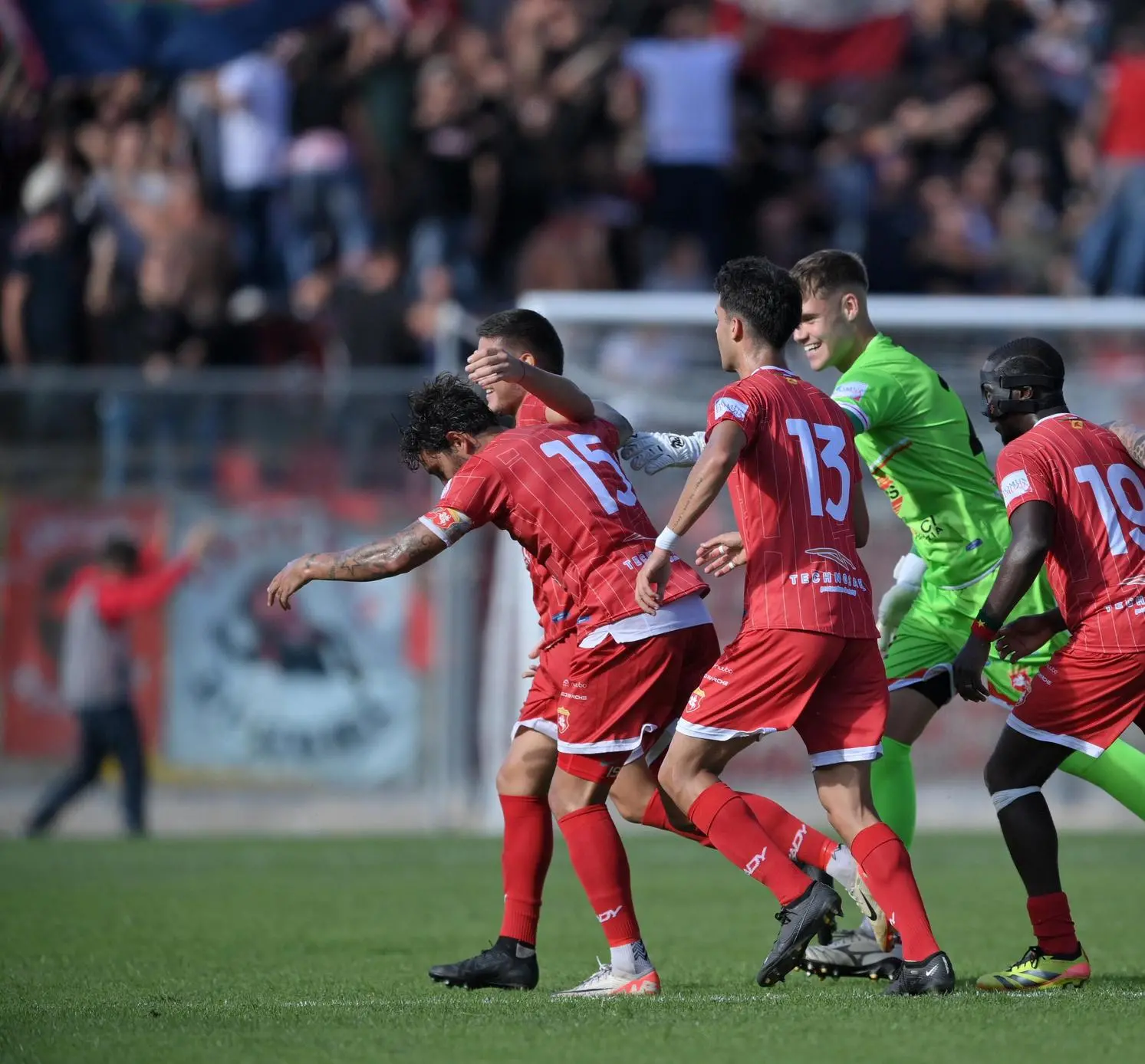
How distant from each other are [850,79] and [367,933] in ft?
41.8

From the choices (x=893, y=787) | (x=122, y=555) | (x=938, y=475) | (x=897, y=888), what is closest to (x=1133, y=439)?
(x=938, y=475)

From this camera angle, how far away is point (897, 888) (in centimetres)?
583

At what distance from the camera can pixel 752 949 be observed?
7.75 meters

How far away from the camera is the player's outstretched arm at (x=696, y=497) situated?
5719 millimetres

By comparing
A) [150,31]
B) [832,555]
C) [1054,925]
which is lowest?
[1054,925]

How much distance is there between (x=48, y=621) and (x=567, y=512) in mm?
9247

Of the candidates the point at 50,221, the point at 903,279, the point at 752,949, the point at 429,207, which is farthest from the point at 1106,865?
the point at 50,221

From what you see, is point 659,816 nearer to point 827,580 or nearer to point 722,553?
point 722,553

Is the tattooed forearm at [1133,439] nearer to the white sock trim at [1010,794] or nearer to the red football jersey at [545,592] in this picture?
the white sock trim at [1010,794]

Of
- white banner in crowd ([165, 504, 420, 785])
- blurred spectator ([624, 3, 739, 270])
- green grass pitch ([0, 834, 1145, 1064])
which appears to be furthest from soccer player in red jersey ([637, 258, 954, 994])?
blurred spectator ([624, 3, 739, 270])

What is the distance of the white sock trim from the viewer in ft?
21.1

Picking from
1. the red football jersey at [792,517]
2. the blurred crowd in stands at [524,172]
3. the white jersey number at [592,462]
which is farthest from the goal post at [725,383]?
A: the red football jersey at [792,517]

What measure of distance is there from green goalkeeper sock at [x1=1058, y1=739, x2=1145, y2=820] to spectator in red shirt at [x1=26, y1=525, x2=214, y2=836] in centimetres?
857

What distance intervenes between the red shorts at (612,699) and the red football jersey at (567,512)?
0.13m
